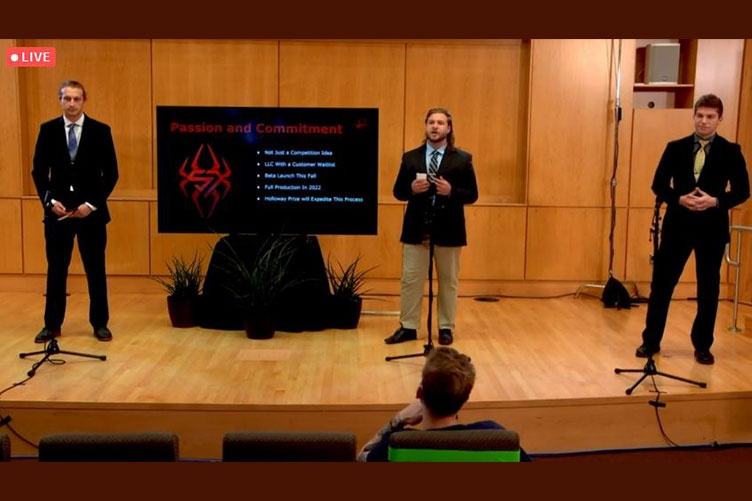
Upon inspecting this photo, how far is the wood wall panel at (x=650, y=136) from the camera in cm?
725

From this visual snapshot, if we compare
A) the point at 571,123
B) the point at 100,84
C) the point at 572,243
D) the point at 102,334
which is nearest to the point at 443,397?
the point at 102,334

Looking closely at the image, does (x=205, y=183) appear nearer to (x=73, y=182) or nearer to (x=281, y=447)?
(x=73, y=182)

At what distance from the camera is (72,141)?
16.9ft

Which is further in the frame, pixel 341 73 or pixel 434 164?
pixel 341 73

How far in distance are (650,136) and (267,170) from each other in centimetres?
355

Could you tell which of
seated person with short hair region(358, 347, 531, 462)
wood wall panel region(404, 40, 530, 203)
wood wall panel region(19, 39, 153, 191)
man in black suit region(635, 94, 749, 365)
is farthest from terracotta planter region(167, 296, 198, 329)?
seated person with short hair region(358, 347, 531, 462)

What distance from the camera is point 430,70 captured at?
24.2ft

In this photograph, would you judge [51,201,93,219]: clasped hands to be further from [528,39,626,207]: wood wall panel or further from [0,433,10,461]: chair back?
[528,39,626,207]: wood wall panel

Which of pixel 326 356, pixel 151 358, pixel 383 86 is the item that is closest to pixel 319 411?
pixel 326 356

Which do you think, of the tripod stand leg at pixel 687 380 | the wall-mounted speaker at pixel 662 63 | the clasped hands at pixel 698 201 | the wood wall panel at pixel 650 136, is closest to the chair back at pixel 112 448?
the tripod stand leg at pixel 687 380

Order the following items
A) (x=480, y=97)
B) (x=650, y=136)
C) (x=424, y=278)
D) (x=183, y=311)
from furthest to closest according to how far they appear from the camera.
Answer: (x=480, y=97), (x=650, y=136), (x=183, y=311), (x=424, y=278)

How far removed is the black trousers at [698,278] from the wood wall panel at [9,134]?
17.8ft

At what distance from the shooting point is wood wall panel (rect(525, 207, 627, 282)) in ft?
24.2

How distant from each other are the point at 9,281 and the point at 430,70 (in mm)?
4251
